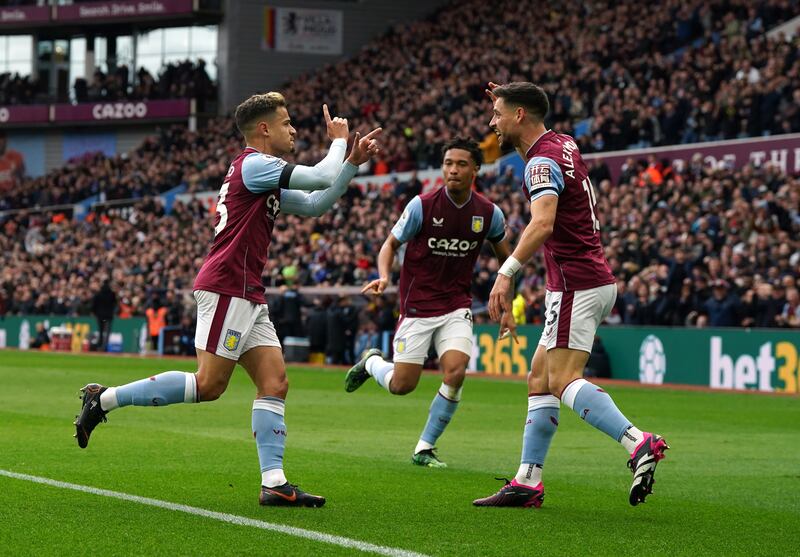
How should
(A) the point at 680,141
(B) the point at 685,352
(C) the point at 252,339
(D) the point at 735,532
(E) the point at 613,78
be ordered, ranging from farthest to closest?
(E) the point at 613,78 < (A) the point at 680,141 < (B) the point at 685,352 < (C) the point at 252,339 < (D) the point at 735,532

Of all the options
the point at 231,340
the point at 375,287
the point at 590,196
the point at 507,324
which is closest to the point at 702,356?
the point at 375,287

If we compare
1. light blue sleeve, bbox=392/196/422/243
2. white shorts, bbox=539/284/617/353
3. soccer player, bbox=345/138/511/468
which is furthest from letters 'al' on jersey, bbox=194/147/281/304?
light blue sleeve, bbox=392/196/422/243

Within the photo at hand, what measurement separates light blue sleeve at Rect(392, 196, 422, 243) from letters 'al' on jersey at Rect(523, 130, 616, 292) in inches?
121

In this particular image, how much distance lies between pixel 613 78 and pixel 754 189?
9514mm

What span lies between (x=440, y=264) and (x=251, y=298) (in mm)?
3465

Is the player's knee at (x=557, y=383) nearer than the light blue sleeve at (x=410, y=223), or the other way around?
the player's knee at (x=557, y=383)

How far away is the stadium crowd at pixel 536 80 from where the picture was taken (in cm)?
2962

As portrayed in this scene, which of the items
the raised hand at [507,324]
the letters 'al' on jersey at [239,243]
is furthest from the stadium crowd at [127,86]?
the letters 'al' on jersey at [239,243]

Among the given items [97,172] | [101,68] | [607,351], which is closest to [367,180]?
[607,351]

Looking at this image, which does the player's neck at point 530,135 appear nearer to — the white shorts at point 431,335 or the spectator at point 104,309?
the white shorts at point 431,335

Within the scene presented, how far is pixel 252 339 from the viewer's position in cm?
765

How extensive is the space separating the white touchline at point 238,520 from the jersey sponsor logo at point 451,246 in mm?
3809

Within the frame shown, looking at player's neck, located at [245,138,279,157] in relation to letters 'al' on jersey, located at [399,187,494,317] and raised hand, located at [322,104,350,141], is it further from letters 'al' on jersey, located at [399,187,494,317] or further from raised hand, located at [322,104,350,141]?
letters 'al' on jersey, located at [399,187,494,317]

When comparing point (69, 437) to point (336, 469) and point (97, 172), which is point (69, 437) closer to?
point (336, 469)
